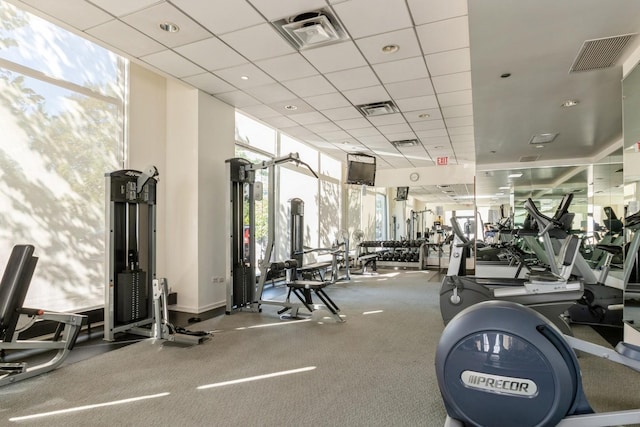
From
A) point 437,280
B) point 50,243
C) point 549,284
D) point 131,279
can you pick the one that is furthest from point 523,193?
point 50,243

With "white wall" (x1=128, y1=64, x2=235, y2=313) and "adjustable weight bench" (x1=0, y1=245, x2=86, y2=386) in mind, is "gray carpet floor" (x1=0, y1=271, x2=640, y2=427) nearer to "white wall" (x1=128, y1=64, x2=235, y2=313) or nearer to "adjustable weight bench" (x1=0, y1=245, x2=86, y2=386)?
"adjustable weight bench" (x1=0, y1=245, x2=86, y2=386)

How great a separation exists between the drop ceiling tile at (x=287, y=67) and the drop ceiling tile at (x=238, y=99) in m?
0.86

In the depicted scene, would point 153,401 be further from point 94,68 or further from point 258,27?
point 94,68

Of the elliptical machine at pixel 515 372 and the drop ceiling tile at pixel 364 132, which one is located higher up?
the drop ceiling tile at pixel 364 132

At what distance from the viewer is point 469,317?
1.97 m

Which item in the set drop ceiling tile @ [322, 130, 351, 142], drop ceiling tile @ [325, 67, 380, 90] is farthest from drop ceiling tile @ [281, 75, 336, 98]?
drop ceiling tile @ [322, 130, 351, 142]

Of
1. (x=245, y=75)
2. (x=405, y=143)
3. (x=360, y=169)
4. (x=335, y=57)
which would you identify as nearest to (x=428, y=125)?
(x=405, y=143)

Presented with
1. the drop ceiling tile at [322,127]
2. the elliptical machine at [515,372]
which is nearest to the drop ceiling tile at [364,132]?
the drop ceiling tile at [322,127]

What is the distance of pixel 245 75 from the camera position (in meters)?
4.72

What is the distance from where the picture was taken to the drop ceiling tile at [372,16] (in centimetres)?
316

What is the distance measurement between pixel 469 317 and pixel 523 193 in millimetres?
7801

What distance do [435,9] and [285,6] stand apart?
131 cm

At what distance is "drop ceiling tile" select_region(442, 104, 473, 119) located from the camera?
5918mm

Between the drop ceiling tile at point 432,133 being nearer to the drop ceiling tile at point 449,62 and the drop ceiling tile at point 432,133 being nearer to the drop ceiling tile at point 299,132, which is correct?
the drop ceiling tile at point 299,132
